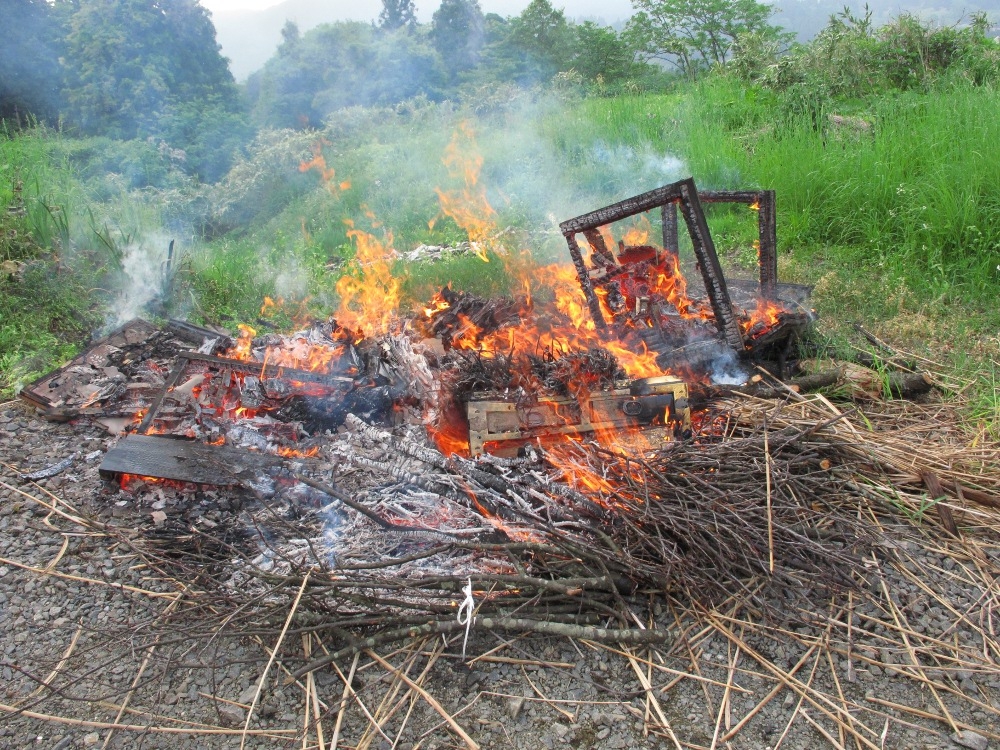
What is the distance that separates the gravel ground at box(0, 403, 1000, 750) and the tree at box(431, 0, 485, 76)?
26877mm

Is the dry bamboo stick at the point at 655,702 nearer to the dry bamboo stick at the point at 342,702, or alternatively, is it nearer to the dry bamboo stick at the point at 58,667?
the dry bamboo stick at the point at 342,702

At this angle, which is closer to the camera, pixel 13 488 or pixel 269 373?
pixel 13 488

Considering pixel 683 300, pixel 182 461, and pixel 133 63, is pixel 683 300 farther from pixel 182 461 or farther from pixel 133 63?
pixel 133 63

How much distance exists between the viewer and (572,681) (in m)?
2.68

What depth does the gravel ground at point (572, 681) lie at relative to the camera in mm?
2479

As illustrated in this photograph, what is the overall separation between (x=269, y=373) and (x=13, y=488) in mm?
1719

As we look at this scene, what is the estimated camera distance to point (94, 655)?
294cm

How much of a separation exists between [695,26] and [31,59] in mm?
20550

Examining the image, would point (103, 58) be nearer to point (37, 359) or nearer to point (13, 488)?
point (37, 359)

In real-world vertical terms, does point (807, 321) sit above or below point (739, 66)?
below

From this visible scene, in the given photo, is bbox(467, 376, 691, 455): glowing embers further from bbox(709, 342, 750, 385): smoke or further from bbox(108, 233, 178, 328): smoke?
bbox(108, 233, 178, 328): smoke

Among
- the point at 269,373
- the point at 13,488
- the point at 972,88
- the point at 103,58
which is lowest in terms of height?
the point at 13,488

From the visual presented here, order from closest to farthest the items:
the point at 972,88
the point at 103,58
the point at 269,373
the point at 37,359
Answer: the point at 269,373 < the point at 37,359 < the point at 972,88 < the point at 103,58

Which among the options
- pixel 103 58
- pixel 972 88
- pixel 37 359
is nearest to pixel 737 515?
pixel 37 359
